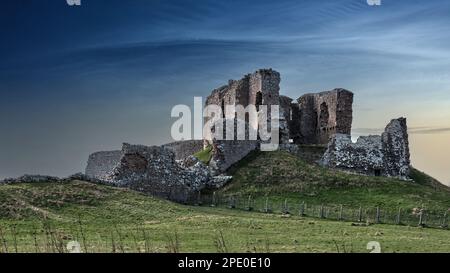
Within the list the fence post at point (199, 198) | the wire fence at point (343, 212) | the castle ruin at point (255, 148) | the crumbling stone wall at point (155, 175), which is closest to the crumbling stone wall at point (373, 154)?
the castle ruin at point (255, 148)

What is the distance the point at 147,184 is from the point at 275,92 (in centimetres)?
2156

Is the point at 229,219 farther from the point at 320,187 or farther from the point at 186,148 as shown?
the point at 186,148

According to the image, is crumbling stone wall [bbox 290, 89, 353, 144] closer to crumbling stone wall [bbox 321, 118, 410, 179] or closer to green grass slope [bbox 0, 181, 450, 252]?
crumbling stone wall [bbox 321, 118, 410, 179]

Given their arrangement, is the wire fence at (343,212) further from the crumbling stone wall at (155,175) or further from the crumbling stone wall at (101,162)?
the crumbling stone wall at (101,162)

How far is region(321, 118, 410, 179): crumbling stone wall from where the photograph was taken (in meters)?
60.4

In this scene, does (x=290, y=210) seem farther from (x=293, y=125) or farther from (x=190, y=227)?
(x=293, y=125)

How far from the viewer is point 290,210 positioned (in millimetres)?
44031

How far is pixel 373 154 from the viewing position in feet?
203

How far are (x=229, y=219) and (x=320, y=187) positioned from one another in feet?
53.2

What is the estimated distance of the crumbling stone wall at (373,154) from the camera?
2377 inches

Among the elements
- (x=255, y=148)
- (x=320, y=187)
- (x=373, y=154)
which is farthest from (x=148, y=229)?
(x=373, y=154)
